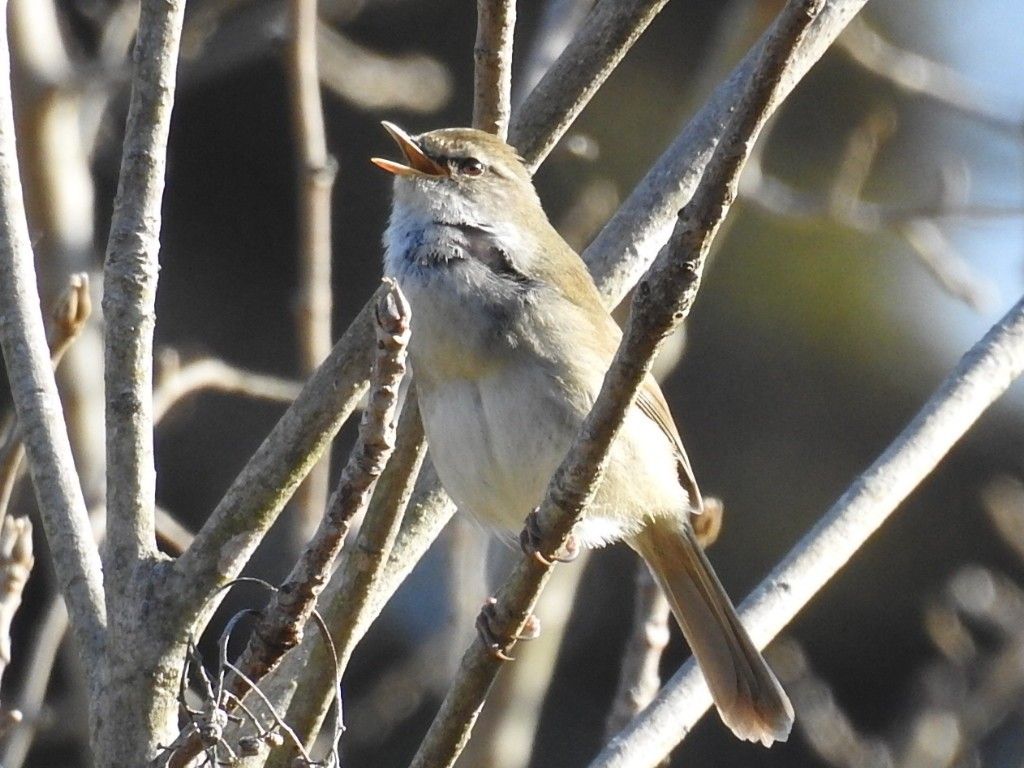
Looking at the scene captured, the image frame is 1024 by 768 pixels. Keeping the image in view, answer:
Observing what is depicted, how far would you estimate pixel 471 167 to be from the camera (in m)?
3.69

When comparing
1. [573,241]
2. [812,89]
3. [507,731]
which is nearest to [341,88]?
[573,241]

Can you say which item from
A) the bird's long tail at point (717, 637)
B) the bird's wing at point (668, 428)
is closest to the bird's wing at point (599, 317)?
the bird's wing at point (668, 428)

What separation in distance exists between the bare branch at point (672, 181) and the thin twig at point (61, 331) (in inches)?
46.0

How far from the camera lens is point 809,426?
31.0ft

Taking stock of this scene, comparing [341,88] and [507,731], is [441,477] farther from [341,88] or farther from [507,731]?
[341,88]

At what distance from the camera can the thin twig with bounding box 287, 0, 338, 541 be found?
378 cm

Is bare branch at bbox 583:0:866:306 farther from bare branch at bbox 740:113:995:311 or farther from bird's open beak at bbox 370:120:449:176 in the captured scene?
bare branch at bbox 740:113:995:311

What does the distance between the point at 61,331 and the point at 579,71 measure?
3.70 feet

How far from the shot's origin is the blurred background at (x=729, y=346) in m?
6.70

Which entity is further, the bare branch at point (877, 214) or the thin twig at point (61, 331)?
the bare branch at point (877, 214)

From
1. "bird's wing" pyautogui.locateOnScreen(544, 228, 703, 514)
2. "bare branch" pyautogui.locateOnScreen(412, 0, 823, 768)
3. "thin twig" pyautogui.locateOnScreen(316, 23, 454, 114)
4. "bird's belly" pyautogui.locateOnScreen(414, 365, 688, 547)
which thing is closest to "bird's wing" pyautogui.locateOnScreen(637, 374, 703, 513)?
"bird's wing" pyautogui.locateOnScreen(544, 228, 703, 514)

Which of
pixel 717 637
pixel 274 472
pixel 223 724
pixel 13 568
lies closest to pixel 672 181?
pixel 717 637

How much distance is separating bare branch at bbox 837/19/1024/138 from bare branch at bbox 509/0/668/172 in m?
2.04

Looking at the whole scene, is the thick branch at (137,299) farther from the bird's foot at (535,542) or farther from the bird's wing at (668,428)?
the bird's wing at (668,428)
